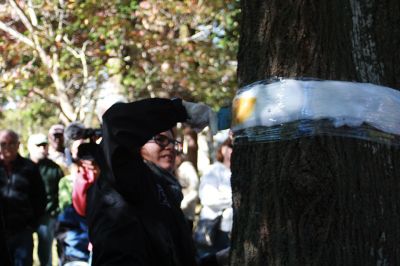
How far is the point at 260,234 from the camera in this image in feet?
8.59

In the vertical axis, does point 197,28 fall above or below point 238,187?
above

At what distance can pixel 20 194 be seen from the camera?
25.4 feet

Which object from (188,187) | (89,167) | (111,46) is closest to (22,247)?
(188,187)

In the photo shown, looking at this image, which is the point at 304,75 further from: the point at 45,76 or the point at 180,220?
the point at 45,76

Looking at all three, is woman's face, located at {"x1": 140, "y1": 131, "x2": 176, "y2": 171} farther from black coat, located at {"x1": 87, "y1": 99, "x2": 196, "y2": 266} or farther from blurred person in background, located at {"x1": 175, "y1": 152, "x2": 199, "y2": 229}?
blurred person in background, located at {"x1": 175, "y1": 152, "x2": 199, "y2": 229}

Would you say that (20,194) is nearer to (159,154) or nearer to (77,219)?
(77,219)

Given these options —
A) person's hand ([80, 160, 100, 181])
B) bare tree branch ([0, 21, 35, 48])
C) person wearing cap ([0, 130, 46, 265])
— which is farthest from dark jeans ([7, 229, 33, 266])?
bare tree branch ([0, 21, 35, 48])

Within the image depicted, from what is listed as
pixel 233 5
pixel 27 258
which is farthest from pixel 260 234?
pixel 233 5

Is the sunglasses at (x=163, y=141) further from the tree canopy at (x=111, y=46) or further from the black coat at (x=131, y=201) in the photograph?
the tree canopy at (x=111, y=46)

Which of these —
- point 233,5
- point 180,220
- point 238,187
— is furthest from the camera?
point 233,5

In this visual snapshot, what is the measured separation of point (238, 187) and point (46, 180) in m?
6.24

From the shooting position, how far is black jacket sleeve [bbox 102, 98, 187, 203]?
2982 mm

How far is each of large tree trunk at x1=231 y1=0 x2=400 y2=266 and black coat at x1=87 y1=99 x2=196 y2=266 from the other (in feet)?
1.28

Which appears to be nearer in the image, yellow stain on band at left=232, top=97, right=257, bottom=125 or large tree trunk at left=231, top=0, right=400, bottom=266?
large tree trunk at left=231, top=0, right=400, bottom=266
